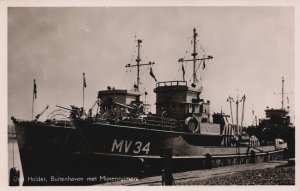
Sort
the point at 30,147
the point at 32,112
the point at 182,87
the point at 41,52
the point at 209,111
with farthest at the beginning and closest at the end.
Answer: the point at 209,111, the point at 182,87, the point at 30,147, the point at 32,112, the point at 41,52

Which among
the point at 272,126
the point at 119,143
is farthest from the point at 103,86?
the point at 272,126

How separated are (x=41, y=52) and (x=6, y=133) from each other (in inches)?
73.4

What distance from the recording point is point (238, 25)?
9117mm

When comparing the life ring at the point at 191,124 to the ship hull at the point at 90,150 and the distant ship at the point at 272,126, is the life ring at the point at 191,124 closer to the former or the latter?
the ship hull at the point at 90,150

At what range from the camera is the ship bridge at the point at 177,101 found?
12820 mm

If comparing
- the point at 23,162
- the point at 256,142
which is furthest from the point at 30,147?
the point at 256,142

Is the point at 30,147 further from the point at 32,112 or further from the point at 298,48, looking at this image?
the point at 298,48

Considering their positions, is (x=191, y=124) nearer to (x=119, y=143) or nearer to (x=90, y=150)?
(x=119, y=143)

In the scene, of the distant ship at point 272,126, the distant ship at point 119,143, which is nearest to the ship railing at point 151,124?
the distant ship at point 119,143

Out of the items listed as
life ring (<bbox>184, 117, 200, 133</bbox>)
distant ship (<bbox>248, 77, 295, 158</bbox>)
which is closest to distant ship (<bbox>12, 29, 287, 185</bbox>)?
life ring (<bbox>184, 117, 200, 133</bbox>)

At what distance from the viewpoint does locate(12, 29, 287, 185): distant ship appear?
1016cm

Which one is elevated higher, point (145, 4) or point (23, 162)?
point (145, 4)

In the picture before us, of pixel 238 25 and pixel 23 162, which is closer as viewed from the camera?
pixel 238 25

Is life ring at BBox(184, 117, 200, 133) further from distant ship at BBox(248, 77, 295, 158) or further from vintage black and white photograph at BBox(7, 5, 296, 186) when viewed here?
distant ship at BBox(248, 77, 295, 158)
